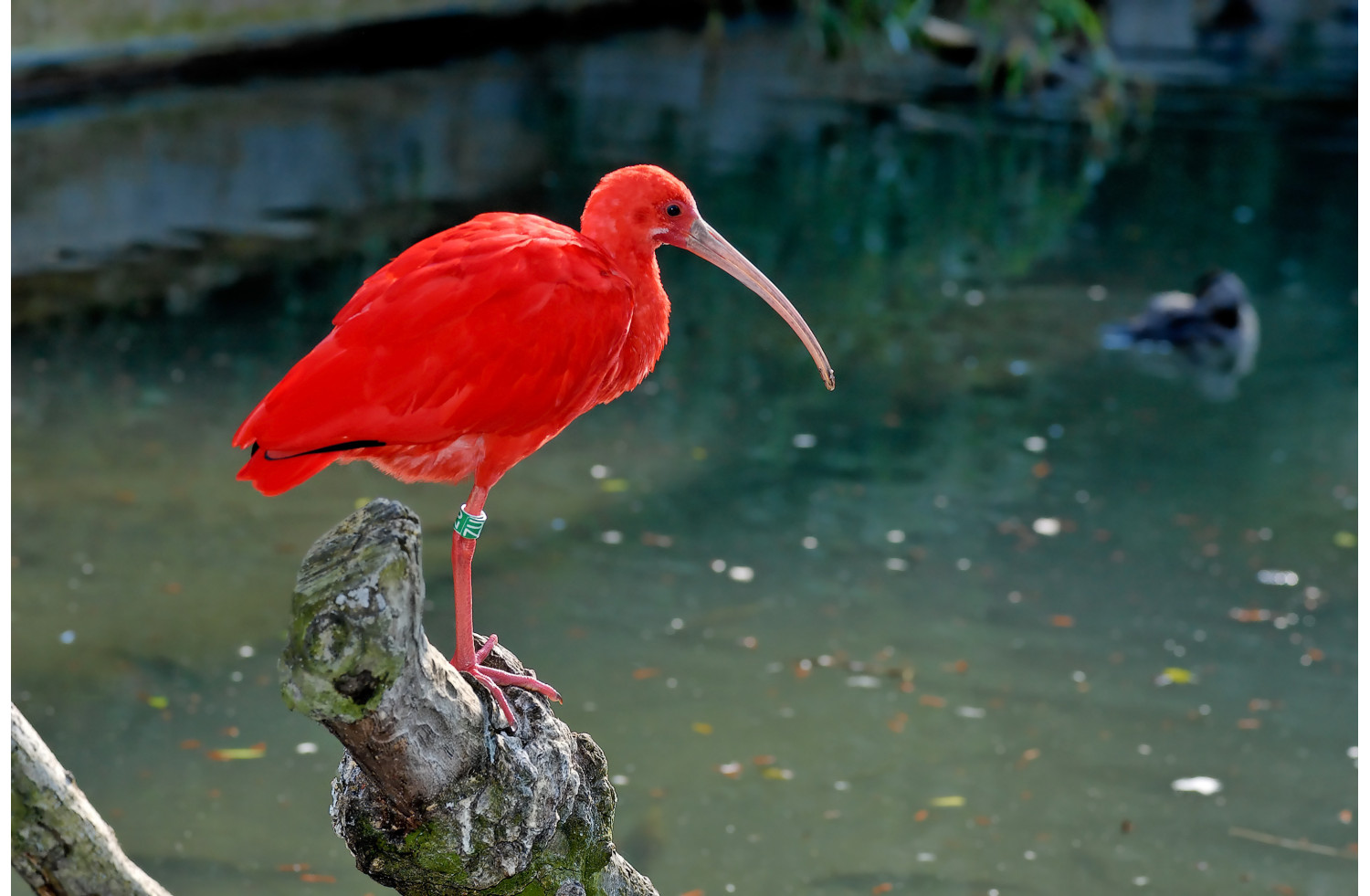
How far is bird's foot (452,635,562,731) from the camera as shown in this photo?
322 centimetres

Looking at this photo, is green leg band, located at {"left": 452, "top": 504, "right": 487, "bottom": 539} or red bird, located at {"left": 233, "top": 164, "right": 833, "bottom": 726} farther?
green leg band, located at {"left": 452, "top": 504, "right": 487, "bottom": 539}

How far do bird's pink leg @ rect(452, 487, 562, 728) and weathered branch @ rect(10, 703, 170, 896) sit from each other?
763 mm

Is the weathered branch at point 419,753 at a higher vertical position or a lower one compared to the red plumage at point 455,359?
lower

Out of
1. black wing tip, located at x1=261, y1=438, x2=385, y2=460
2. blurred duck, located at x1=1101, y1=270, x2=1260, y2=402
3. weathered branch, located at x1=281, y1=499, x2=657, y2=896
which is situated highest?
black wing tip, located at x1=261, y1=438, x2=385, y2=460

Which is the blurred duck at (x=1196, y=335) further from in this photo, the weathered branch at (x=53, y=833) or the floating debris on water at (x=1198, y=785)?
the weathered branch at (x=53, y=833)

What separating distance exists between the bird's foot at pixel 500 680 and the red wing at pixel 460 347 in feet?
1.57

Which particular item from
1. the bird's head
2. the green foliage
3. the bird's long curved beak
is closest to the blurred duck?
the green foliage

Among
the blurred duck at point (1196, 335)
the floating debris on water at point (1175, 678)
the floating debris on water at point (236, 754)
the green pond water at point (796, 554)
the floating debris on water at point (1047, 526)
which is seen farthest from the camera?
the blurred duck at point (1196, 335)

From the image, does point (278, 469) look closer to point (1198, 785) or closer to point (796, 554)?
point (1198, 785)

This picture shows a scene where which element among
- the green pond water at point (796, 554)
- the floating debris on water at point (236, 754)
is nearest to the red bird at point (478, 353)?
the green pond water at point (796, 554)

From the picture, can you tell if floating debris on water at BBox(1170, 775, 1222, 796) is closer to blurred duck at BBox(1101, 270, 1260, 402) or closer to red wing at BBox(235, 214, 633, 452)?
red wing at BBox(235, 214, 633, 452)

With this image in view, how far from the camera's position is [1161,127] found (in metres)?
22.2

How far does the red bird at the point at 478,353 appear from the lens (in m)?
3.00

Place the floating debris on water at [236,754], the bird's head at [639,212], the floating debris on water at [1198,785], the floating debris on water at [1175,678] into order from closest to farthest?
1. the bird's head at [639,212]
2. the floating debris on water at [236,754]
3. the floating debris on water at [1198,785]
4. the floating debris on water at [1175,678]
